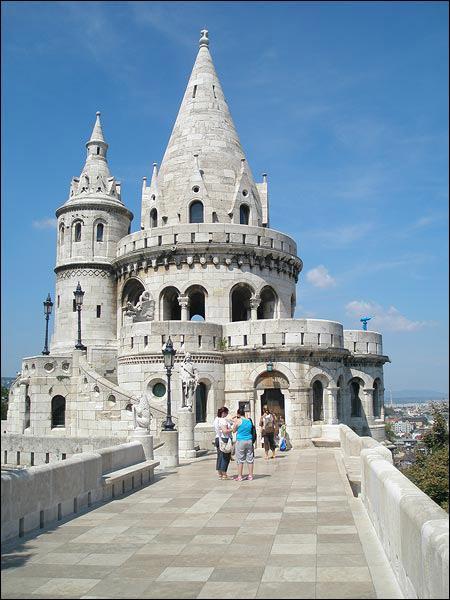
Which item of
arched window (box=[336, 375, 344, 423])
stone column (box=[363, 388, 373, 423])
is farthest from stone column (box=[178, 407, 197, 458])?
stone column (box=[363, 388, 373, 423])

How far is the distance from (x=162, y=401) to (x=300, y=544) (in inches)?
756

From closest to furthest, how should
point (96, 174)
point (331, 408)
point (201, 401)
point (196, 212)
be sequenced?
point (331, 408)
point (201, 401)
point (196, 212)
point (96, 174)

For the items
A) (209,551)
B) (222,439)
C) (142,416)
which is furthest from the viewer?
(142,416)

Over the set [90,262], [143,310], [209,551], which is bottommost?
[209,551]

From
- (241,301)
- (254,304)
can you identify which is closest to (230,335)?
(254,304)

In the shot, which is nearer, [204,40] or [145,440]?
[145,440]

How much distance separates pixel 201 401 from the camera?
1121 inches

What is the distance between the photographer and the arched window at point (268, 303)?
111 feet

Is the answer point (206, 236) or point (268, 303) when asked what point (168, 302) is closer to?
point (206, 236)

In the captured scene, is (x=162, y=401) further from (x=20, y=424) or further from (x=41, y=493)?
(x=41, y=493)

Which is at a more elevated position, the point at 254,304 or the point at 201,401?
the point at 254,304

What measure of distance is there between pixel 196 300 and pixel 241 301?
2.39m

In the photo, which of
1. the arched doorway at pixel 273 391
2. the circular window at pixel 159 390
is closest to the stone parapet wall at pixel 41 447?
the circular window at pixel 159 390

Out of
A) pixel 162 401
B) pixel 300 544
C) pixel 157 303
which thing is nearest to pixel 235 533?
pixel 300 544
